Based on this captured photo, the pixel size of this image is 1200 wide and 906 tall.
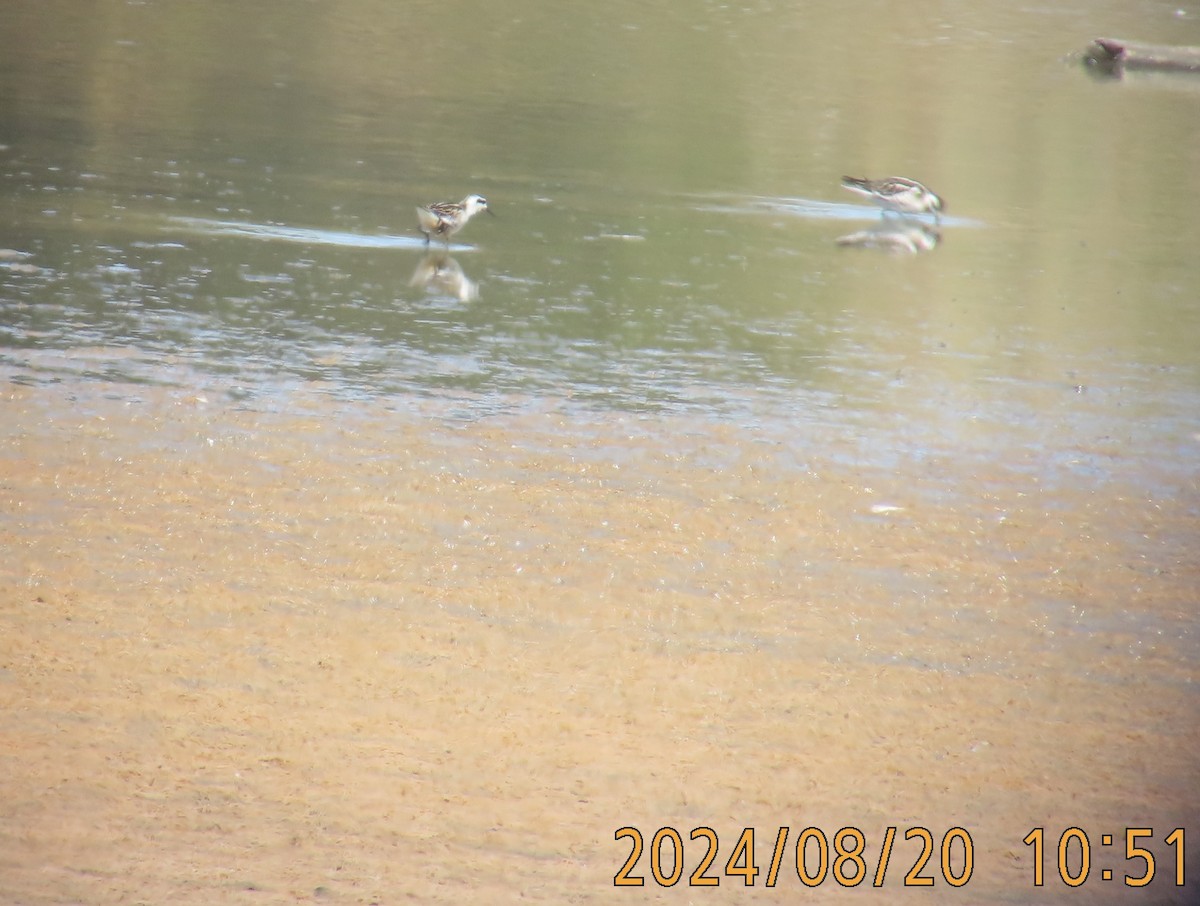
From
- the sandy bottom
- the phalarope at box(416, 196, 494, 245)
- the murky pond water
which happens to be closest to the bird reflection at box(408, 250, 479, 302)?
the murky pond water

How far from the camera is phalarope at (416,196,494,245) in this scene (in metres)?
9.12

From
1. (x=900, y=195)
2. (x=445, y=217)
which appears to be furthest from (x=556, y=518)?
(x=900, y=195)

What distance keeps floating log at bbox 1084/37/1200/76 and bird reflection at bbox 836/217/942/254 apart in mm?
13895

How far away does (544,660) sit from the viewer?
15.0 ft

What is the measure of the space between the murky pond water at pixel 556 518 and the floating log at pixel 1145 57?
40.3 feet

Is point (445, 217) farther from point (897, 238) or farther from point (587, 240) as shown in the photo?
point (897, 238)

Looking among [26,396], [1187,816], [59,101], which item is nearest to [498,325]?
[26,396]

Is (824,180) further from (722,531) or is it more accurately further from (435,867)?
(435,867)

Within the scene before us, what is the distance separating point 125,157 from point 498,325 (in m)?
4.68

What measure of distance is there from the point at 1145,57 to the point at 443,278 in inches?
724

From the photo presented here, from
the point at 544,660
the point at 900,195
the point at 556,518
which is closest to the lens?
the point at 544,660

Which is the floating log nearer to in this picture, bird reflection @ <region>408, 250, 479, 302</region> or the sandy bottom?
bird reflection @ <region>408, 250, 479, 302</region>

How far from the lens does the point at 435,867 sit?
3.57 meters
